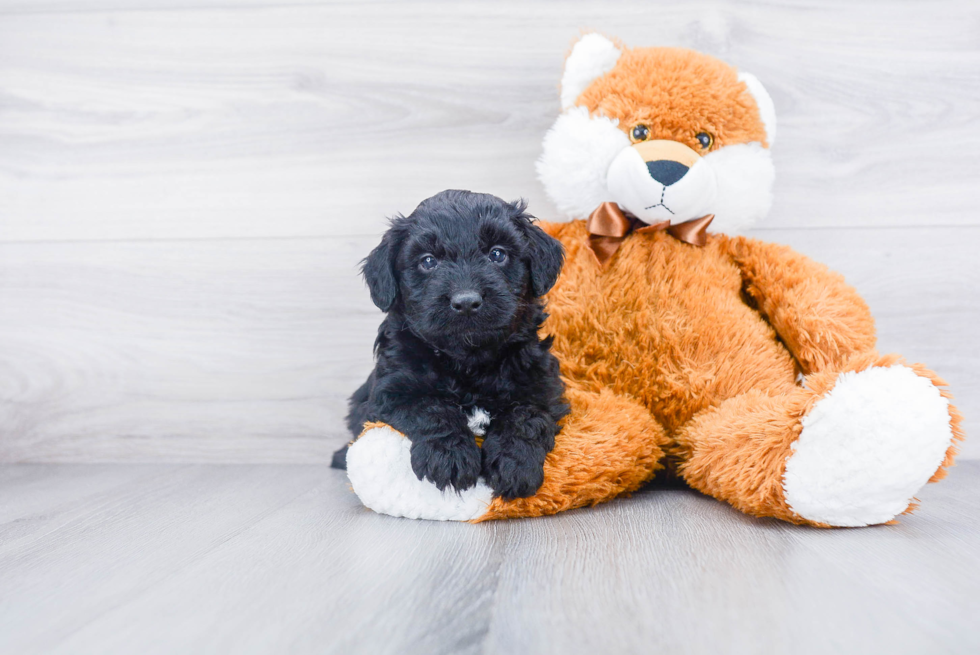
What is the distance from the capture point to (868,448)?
99 centimetres

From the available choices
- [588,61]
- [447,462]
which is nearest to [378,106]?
[588,61]

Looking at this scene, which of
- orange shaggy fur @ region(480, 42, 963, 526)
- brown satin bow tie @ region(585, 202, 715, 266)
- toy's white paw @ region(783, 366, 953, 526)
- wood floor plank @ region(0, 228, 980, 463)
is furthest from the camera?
wood floor plank @ region(0, 228, 980, 463)

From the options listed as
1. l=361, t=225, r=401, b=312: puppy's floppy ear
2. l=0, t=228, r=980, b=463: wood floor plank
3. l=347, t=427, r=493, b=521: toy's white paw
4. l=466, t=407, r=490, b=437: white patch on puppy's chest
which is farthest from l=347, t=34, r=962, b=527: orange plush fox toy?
l=0, t=228, r=980, b=463: wood floor plank

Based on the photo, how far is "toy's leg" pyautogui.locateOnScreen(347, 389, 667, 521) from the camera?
1097 mm

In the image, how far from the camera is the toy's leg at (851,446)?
99 centimetres

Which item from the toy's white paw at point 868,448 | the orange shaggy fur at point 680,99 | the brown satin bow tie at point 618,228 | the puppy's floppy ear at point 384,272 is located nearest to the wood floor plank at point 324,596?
the puppy's floppy ear at point 384,272

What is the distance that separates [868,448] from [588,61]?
3.02 ft

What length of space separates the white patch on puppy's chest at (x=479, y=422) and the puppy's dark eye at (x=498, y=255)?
266 millimetres

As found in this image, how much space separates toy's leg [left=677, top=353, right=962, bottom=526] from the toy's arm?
→ 0.18 meters

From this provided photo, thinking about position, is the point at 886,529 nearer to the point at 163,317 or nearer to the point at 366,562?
the point at 366,562

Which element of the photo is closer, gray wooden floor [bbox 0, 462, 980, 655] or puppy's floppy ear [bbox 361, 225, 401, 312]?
gray wooden floor [bbox 0, 462, 980, 655]

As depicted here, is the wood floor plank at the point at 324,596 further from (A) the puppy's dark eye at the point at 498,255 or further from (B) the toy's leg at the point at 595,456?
(A) the puppy's dark eye at the point at 498,255

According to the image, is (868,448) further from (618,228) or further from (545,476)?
(618,228)

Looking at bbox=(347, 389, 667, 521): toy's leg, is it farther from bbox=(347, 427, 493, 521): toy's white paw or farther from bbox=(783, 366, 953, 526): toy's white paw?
bbox=(783, 366, 953, 526): toy's white paw
